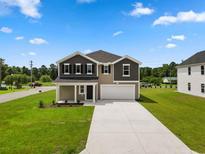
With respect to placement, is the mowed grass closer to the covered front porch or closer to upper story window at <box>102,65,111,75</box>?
the covered front porch

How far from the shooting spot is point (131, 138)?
374 inches

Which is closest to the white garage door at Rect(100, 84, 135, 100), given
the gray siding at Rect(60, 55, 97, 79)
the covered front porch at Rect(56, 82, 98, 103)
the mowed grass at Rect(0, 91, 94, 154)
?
the covered front porch at Rect(56, 82, 98, 103)

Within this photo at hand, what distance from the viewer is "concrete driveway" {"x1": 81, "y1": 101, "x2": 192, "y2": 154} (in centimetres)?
792

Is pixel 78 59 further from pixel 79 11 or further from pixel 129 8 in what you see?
pixel 129 8

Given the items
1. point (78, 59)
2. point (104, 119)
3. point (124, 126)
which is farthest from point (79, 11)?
point (124, 126)

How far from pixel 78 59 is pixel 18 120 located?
12989 millimetres

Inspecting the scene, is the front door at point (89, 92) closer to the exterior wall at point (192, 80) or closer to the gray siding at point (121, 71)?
the gray siding at point (121, 71)

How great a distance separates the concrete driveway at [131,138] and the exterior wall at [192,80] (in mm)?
19578

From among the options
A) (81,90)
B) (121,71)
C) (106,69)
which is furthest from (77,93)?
(121,71)

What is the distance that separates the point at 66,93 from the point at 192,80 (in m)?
22.0

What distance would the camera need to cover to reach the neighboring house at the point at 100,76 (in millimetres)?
24594

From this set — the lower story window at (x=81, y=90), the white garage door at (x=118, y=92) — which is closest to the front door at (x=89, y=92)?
the lower story window at (x=81, y=90)

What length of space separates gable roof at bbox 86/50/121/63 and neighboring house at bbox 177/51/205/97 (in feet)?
44.3

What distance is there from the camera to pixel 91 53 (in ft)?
96.6
